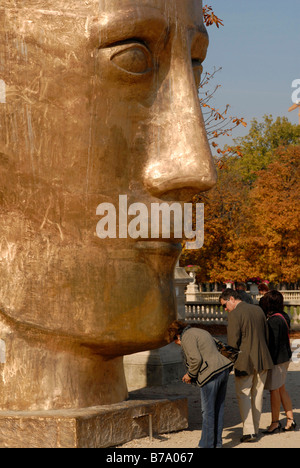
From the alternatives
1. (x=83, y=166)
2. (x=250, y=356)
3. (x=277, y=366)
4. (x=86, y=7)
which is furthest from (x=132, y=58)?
(x=277, y=366)

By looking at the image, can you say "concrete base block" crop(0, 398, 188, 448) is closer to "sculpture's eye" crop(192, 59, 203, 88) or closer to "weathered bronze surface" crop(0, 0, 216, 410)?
"weathered bronze surface" crop(0, 0, 216, 410)

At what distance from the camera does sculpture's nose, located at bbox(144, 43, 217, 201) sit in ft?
18.2

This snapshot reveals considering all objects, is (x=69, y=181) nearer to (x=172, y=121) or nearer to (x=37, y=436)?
(x=172, y=121)

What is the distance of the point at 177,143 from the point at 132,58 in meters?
0.76

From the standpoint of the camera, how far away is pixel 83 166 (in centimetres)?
553

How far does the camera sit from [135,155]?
18.4 feet

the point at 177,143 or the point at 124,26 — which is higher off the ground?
the point at 124,26

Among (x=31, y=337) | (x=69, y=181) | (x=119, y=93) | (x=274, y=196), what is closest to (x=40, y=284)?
(x=31, y=337)

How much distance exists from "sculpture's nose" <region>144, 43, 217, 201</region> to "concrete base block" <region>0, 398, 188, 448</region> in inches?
78.6

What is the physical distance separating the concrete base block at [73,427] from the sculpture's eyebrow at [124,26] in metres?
3.05

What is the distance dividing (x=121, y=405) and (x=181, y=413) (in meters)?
1.14

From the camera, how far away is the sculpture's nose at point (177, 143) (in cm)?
554

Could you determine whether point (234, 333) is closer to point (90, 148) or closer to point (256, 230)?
point (90, 148)

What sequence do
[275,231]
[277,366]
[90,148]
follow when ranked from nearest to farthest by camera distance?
[90,148], [277,366], [275,231]
